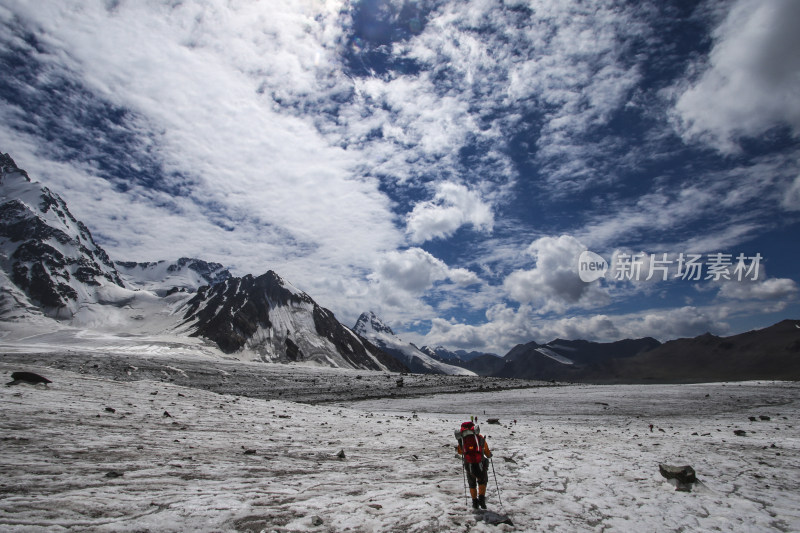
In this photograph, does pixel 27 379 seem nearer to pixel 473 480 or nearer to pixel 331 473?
pixel 331 473

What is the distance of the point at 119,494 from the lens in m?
7.80

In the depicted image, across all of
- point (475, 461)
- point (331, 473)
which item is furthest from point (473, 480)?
point (331, 473)

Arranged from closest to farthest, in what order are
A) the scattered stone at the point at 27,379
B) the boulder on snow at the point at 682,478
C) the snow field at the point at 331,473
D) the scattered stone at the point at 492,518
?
the snow field at the point at 331,473 < the scattered stone at the point at 492,518 < the boulder on snow at the point at 682,478 < the scattered stone at the point at 27,379

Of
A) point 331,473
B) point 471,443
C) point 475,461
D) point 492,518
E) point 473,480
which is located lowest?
point 331,473

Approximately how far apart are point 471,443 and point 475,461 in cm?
53

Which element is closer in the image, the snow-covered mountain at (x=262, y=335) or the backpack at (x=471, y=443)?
the backpack at (x=471, y=443)

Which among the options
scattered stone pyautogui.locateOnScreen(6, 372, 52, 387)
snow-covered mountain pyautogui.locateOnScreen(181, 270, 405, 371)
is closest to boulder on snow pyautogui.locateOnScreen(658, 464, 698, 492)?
scattered stone pyautogui.locateOnScreen(6, 372, 52, 387)

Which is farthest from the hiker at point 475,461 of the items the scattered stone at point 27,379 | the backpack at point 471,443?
the scattered stone at point 27,379

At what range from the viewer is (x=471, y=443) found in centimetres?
927

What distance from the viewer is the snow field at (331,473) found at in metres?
7.38

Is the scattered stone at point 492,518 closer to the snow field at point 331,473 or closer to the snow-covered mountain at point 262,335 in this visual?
the snow field at point 331,473

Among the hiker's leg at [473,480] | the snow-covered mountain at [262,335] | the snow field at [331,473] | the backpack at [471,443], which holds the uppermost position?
the snow-covered mountain at [262,335]

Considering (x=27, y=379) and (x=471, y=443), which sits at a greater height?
(x=471, y=443)

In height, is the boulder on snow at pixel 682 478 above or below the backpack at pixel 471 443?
below
